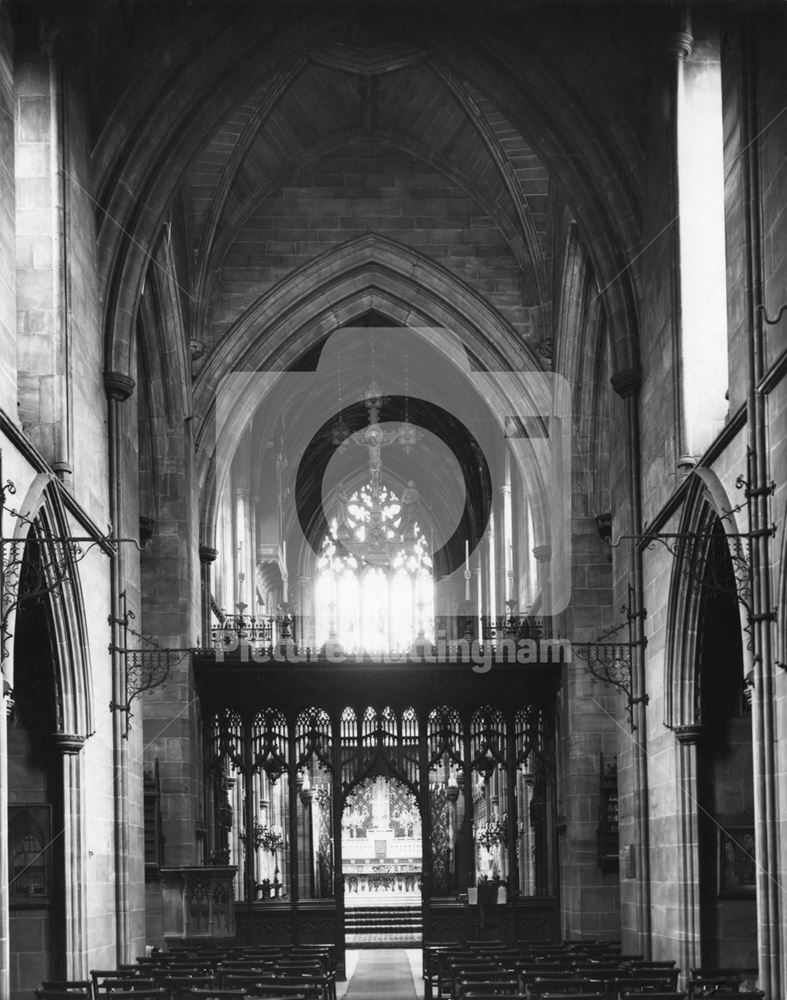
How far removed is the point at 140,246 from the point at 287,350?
8241mm

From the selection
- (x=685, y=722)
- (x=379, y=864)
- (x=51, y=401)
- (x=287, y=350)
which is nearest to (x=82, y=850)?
(x=51, y=401)

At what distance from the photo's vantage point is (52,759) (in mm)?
17609

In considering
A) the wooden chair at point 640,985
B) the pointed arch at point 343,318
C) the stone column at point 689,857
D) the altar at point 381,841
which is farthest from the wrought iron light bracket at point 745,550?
the altar at point 381,841

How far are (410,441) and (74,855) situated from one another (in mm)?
16531

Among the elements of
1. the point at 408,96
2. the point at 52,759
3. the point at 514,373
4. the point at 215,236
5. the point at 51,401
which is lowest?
the point at 52,759

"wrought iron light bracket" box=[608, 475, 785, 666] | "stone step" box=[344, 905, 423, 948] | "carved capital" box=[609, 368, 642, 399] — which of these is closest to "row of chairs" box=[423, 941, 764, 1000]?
"wrought iron light bracket" box=[608, 475, 785, 666]

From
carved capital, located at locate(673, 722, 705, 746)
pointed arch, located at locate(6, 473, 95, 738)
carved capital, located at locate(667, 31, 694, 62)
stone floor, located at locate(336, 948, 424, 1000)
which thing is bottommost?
stone floor, located at locate(336, 948, 424, 1000)

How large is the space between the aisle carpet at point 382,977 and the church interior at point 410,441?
1.71 feet

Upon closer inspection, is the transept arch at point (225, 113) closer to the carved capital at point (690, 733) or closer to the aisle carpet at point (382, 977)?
the carved capital at point (690, 733)

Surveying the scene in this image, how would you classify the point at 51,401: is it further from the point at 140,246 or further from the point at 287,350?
the point at 287,350

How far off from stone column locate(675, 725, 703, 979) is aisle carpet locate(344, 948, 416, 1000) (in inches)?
179

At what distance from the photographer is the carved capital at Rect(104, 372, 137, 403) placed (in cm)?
2002

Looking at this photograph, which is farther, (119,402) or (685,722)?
(119,402)

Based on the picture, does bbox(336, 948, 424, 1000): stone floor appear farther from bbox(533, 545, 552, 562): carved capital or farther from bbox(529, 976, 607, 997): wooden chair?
bbox(533, 545, 552, 562): carved capital
